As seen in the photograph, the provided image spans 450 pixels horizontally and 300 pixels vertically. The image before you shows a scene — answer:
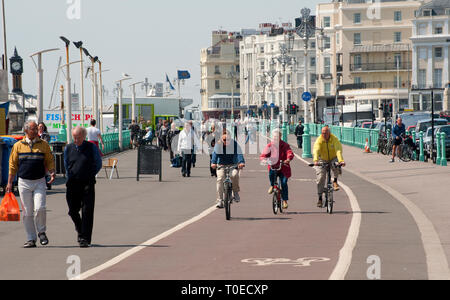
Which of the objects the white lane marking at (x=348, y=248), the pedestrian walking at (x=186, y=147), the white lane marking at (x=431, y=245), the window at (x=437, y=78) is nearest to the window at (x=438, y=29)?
the window at (x=437, y=78)

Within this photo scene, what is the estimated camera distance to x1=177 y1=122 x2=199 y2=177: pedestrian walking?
30.9m

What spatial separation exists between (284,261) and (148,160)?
58.7ft

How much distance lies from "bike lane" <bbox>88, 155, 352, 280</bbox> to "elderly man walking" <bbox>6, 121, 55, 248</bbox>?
163 centimetres

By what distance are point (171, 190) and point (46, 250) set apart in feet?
39.9

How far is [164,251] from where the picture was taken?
41.9ft

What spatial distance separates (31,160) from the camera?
13.6 m

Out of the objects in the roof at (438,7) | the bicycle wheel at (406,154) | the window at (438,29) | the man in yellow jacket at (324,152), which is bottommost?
the bicycle wheel at (406,154)

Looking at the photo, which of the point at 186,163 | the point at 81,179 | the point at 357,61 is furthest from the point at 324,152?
the point at 357,61

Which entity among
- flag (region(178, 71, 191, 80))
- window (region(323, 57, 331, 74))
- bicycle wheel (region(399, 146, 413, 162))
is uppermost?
window (region(323, 57, 331, 74))

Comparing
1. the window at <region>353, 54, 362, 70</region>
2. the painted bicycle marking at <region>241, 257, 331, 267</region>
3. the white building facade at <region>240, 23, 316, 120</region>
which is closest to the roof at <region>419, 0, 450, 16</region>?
the window at <region>353, 54, 362, 70</region>

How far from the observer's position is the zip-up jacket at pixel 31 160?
13.5 metres

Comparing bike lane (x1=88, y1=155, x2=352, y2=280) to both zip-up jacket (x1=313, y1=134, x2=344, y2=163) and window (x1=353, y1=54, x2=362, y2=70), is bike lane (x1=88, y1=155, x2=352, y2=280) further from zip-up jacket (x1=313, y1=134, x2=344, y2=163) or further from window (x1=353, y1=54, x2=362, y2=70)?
window (x1=353, y1=54, x2=362, y2=70)

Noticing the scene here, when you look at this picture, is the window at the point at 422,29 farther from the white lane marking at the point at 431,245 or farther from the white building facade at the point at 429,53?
the white lane marking at the point at 431,245

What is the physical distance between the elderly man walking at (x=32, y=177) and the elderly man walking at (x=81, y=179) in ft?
1.16
